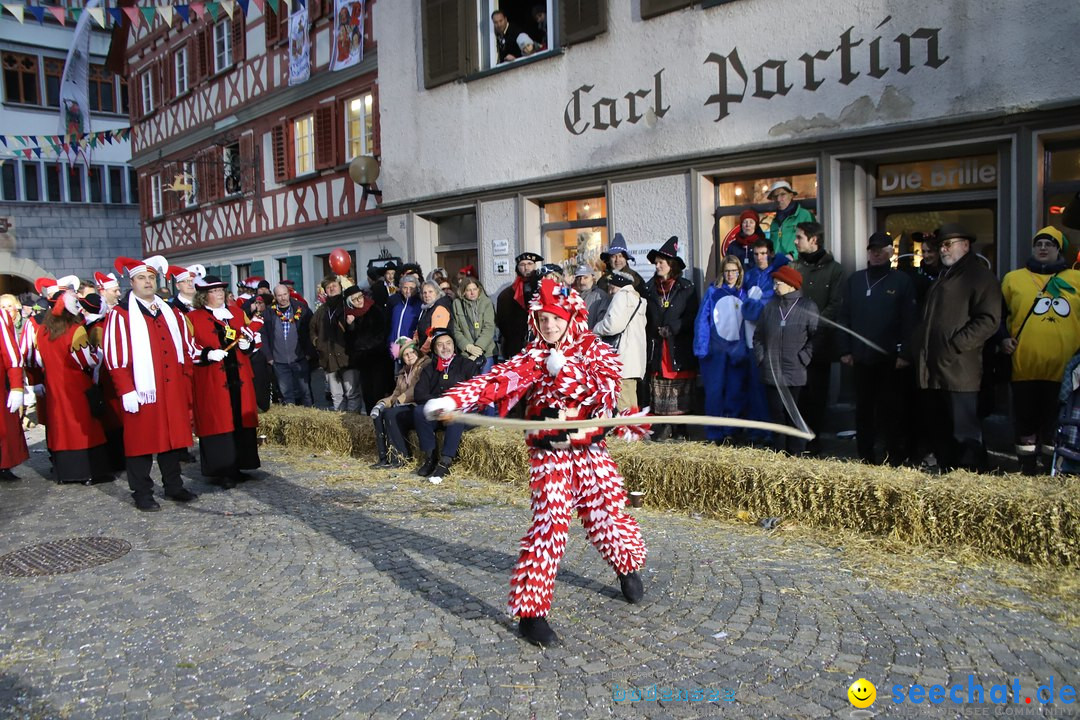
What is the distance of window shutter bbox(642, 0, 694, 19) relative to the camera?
10740 mm

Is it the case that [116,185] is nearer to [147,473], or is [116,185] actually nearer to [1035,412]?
[147,473]

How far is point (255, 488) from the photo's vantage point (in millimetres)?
8922

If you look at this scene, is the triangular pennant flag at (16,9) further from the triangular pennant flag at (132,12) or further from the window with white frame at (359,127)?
the window with white frame at (359,127)

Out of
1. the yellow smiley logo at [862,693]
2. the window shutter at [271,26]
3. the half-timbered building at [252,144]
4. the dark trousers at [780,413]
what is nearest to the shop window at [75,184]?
the half-timbered building at [252,144]

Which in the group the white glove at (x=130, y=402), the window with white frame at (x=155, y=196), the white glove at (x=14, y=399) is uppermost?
the window with white frame at (x=155, y=196)

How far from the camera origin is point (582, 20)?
1189 centimetres

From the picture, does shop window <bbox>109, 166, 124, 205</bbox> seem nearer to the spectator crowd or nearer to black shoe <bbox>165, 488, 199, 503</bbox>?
the spectator crowd

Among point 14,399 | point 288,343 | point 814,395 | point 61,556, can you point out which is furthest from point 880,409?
point 14,399

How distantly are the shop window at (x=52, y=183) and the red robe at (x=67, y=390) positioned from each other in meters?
27.2

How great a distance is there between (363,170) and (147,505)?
988 cm

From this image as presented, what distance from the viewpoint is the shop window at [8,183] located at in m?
32.1

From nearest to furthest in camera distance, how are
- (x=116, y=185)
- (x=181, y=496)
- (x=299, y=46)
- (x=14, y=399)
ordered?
(x=181, y=496) → (x=14, y=399) → (x=299, y=46) → (x=116, y=185)

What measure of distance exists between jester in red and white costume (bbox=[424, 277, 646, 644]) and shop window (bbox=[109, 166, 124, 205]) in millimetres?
33576

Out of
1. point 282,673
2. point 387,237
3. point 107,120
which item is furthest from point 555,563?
point 107,120
